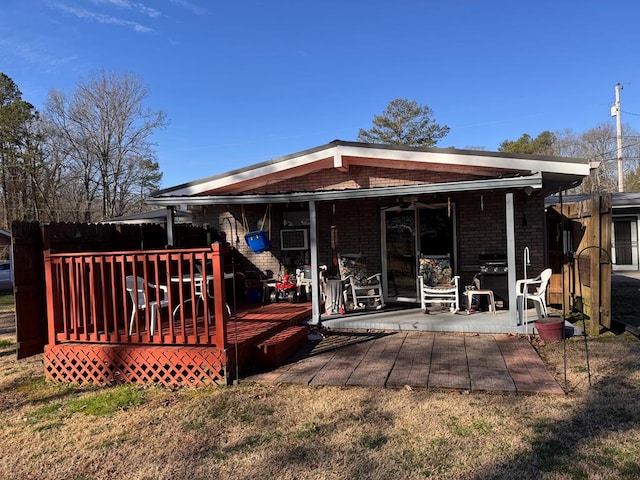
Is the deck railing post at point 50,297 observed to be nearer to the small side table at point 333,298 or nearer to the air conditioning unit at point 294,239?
the small side table at point 333,298

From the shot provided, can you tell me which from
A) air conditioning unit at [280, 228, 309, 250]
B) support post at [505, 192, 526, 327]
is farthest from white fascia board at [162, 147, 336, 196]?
support post at [505, 192, 526, 327]

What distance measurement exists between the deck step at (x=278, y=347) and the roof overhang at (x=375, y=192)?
2201mm

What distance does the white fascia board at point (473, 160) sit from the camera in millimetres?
6688

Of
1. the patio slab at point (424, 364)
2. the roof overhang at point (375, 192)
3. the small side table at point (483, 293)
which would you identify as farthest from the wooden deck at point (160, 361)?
the small side table at point (483, 293)

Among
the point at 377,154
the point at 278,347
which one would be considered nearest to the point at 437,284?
the point at 377,154

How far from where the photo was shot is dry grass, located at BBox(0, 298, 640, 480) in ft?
9.41

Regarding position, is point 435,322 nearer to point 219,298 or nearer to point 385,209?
point 385,209

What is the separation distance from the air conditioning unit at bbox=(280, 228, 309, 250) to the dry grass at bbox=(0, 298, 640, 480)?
5.06 m

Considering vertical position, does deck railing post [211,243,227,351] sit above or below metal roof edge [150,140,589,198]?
below

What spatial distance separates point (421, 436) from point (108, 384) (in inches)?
133

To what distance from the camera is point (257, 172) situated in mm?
8328

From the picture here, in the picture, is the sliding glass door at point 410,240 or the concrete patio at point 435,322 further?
the sliding glass door at point 410,240

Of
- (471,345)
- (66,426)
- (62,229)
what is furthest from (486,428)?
(62,229)

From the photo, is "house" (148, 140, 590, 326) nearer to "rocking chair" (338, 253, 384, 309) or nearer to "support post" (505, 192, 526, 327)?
"rocking chair" (338, 253, 384, 309)
